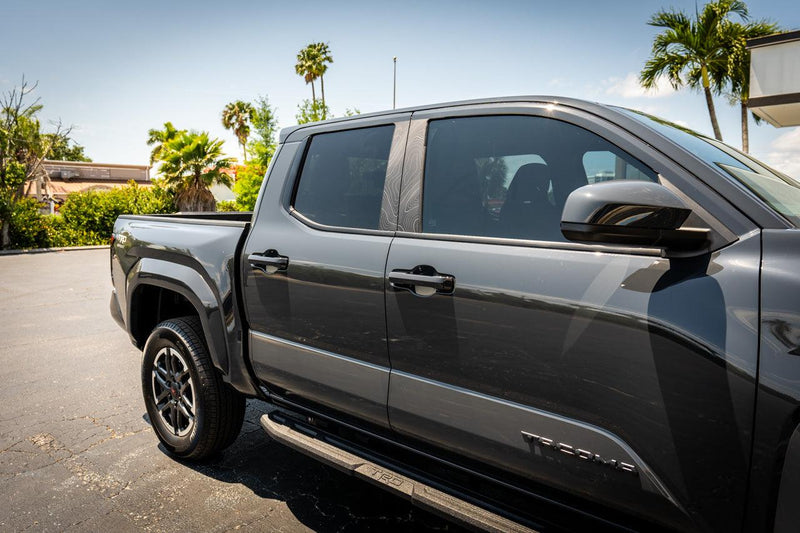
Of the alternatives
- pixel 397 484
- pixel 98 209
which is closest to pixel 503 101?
pixel 397 484

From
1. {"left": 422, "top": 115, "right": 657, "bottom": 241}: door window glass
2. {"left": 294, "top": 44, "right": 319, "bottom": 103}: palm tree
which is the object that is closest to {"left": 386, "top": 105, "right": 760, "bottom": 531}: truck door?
{"left": 422, "top": 115, "right": 657, "bottom": 241}: door window glass

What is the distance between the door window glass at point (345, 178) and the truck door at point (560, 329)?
0.22 meters

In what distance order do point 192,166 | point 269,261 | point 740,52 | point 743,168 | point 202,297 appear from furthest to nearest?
point 192,166 → point 740,52 → point 202,297 → point 269,261 → point 743,168

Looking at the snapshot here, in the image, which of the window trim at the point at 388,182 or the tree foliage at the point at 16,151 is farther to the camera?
the tree foliage at the point at 16,151

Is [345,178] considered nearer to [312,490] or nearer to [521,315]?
[521,315]

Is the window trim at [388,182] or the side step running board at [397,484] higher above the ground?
the window trim at [388,182]

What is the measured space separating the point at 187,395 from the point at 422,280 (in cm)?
200

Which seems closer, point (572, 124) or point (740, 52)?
point (572, 124)

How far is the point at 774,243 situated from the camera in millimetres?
1462

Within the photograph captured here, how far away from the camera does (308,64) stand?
43.8 meters

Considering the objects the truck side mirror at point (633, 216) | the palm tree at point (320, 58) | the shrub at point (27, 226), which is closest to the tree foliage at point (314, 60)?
the palm tree at point (320, 58)

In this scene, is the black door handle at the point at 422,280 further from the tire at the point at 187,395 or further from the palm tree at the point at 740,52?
the palm tree at the point at 740,52

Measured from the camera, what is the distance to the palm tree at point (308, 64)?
43.6 metres

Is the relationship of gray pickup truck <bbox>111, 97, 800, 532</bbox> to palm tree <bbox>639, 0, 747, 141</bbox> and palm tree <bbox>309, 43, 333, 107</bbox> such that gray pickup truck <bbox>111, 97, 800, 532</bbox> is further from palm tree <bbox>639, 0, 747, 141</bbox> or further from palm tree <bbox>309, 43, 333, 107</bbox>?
palm tree <bbox>309, 43, 333, 107</bbox>
